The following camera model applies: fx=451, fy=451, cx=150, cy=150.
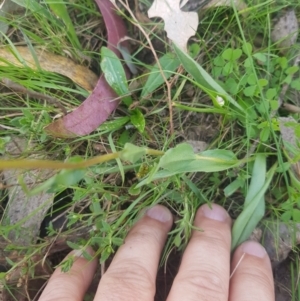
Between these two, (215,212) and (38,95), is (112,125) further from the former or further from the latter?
(215,212)

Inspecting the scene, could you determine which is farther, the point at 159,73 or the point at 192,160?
the point at 159,73

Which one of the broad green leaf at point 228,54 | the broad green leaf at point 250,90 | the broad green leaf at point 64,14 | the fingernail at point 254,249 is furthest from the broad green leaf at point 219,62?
the fingernail at point 254,249

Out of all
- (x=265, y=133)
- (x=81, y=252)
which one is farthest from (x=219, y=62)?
(x=81, y=252)

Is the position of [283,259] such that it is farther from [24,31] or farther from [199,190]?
[24,31]

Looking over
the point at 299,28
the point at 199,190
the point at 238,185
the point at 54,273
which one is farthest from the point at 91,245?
the point at 299,28

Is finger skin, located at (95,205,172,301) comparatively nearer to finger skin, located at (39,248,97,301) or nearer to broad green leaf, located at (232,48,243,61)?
finger skin, located at (39,248,97,301)

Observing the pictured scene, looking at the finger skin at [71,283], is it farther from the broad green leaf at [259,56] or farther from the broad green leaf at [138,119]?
the broad green leaf at [259,56]
